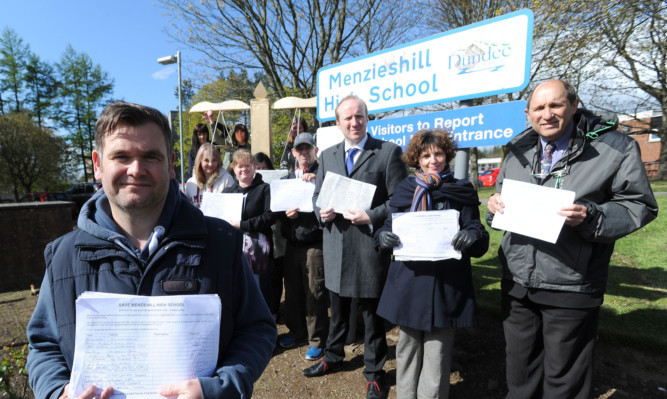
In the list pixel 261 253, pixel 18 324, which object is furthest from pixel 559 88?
pixel 18 324

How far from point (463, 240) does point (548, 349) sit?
35.0 inches

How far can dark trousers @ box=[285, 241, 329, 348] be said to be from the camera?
12.1 feet

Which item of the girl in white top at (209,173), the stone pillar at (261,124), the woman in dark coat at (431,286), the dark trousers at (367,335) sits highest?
the stone pillar at (261,124)

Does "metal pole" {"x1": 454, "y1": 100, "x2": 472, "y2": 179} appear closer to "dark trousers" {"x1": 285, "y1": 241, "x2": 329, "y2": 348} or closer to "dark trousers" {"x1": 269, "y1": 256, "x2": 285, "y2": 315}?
"dark trousers" {"x1": 285, "y1": 241, "x2": 329, "y2": 348}

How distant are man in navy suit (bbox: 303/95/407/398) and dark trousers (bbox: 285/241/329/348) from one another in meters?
0.40

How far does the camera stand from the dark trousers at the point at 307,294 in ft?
12.1

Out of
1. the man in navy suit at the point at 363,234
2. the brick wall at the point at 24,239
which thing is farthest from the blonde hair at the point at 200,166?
the brick wall at the point at 24,239

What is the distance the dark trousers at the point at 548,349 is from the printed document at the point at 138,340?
6.99 ft

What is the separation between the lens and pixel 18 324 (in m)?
4.54

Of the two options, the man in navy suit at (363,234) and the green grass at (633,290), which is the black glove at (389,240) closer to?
the man in navy suit at (363,234)

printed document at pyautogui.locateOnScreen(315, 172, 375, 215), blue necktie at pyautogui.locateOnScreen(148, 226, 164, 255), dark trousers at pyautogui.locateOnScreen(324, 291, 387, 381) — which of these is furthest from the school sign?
blue necktie at pyautogui.locateOnScreen(148, 226, 164, 255)

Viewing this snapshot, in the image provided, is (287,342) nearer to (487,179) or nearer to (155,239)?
(155,239)

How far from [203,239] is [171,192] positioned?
28cm

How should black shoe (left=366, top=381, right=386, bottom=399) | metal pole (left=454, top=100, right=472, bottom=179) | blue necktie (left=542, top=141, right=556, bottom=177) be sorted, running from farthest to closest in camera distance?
metal pole (left=454, top=100, right=472, bottom=179), black shoe (left=366, top=381, right=386, bottom=399), blue necktie (left=542, top=141, right=556, bottom=177)
